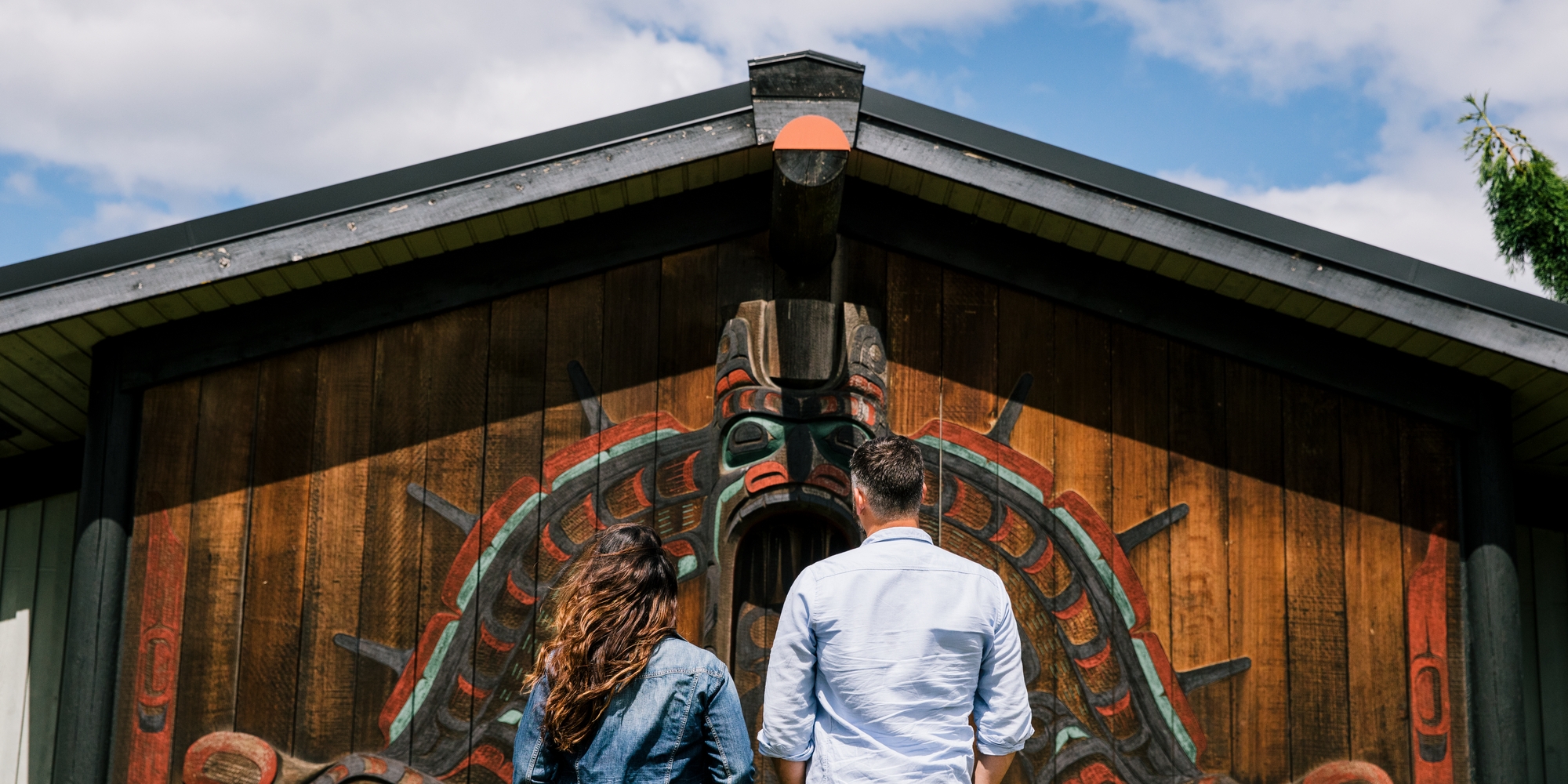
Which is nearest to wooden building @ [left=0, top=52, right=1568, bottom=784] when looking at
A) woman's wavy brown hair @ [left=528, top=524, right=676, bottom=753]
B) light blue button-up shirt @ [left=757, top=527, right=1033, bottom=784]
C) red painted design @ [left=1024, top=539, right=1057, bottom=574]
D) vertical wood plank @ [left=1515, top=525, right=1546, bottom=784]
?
red painted design @ [left=1024, top=539, right=1057, bottom=574]

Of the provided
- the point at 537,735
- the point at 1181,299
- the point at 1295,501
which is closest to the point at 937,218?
the point at 1181,299

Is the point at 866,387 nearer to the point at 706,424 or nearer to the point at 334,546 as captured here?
the point at 706,424

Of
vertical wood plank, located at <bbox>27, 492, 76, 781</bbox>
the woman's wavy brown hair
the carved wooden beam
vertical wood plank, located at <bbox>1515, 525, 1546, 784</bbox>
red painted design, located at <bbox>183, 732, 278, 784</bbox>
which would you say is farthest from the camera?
vertical wood plank, located at <bbox>27, 492, 76, 781</bbox>

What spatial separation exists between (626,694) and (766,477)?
74.4 inches

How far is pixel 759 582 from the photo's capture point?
4.24 metres

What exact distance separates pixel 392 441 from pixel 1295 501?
351 centimetres

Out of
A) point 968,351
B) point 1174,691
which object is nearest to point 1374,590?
point 1174,691

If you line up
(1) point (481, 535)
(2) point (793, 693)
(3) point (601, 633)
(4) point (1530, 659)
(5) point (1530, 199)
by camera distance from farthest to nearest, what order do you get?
(5) point (1530, 199)
(4) point (1530, 659)
(1) point (481, 535)
(2) point (793, 693)
(3) point (601, 633)

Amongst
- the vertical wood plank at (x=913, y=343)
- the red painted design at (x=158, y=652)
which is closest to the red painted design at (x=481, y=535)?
the red painted design at (x=158, y=652)

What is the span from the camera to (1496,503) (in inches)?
163

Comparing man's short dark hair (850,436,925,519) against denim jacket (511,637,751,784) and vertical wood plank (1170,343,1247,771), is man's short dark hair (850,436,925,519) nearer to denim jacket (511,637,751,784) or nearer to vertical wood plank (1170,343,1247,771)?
denim jacket (511,637,751,784)

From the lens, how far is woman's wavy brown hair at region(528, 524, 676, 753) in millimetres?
2133

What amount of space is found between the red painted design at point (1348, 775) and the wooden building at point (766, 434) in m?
0.01

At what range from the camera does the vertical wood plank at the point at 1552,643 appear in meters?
4.83
